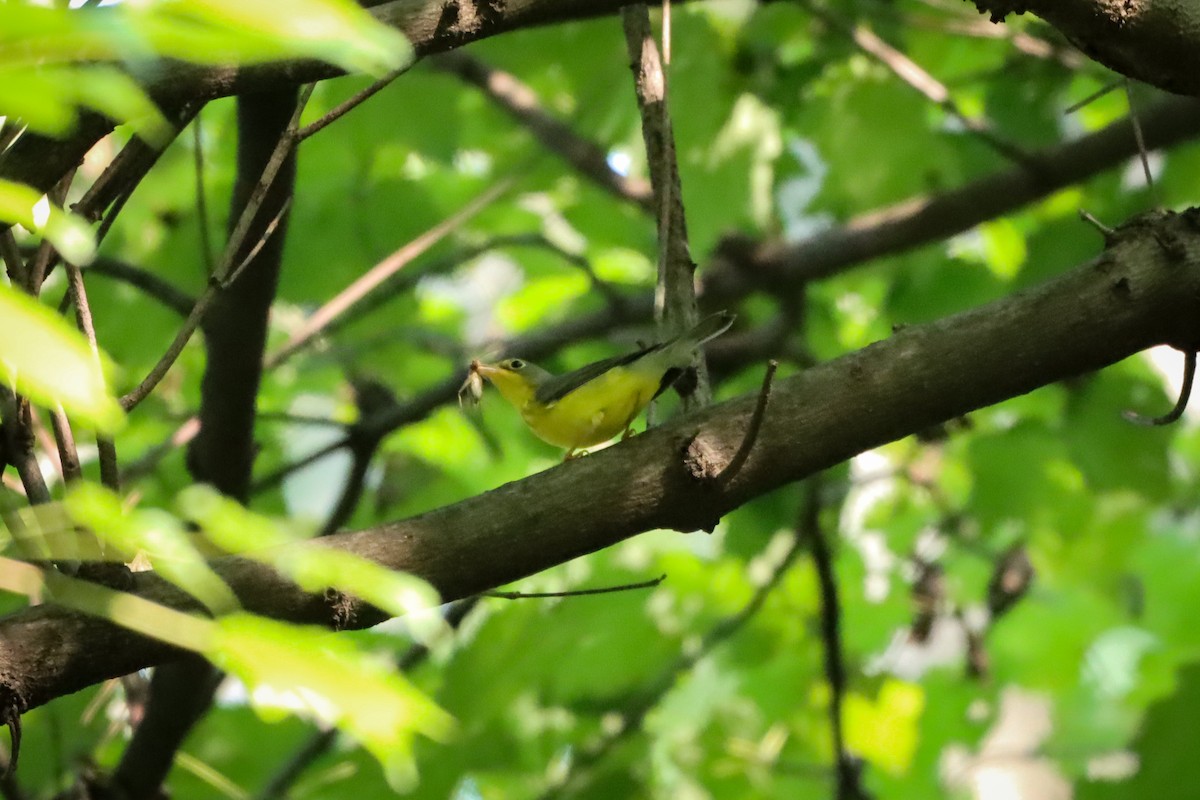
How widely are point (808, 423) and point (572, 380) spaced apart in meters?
1.21

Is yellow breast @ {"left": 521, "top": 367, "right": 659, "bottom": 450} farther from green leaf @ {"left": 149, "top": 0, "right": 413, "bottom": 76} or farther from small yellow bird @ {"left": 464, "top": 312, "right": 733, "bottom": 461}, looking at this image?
green leaf @ {"left": 149, "top": 0, "right": 413, "bottom": 76}

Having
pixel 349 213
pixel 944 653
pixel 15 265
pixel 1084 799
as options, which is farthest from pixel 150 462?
pixel 944 653

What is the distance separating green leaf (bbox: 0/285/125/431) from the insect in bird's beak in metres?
2.70

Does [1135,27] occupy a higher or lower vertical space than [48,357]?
lower

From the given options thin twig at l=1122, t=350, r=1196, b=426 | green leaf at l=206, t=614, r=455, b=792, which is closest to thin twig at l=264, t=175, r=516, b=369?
thin twig at l=1122, t=350, r=1196, b=426

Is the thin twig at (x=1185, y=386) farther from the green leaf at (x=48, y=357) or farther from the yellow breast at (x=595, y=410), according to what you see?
the green leaf at (x=48, y=357)

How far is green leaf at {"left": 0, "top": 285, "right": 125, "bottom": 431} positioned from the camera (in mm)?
534

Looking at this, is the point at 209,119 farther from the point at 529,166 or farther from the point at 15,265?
the point at 15,265

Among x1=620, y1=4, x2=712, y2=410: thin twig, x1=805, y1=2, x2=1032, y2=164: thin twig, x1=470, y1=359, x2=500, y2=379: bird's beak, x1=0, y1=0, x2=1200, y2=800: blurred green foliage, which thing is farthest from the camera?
x1=805, y1=2, x2=1032, y2=164: thin twig

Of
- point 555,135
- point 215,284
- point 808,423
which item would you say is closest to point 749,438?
point 808,423

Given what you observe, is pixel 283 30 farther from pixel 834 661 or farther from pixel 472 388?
pixel 834 661

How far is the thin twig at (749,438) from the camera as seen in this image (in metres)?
1.52

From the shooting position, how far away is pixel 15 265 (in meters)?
1.67

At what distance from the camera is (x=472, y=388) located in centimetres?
331
